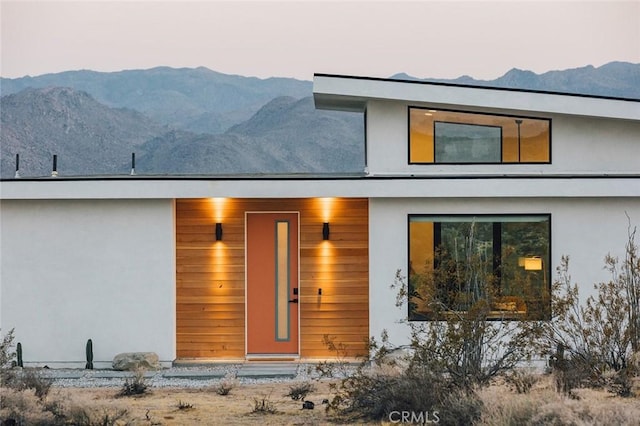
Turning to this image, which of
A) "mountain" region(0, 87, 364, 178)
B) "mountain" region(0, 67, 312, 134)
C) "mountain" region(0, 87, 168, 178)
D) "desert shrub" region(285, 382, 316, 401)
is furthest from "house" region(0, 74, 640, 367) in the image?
"mountain" region(0, 67, 312, 134)

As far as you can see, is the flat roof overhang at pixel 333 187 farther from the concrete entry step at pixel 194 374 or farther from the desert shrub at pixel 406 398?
the desert shrub at pixel 406 398

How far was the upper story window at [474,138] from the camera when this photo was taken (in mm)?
14203

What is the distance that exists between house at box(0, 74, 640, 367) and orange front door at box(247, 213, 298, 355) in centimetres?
2

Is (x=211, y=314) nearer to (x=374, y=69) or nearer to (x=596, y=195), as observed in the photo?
(x=596, y=195)

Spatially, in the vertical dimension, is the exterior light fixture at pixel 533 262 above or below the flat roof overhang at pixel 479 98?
below

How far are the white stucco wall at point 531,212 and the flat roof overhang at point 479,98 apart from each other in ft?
5.59

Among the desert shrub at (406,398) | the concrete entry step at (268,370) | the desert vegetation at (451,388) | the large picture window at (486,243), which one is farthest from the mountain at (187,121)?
the desert shrub at (406,398)

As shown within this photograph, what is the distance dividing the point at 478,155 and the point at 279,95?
64893 millimetres

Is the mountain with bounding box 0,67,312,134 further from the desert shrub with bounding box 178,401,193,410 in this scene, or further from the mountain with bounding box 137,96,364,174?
the desert shrub with bounding box 178,401,193,410

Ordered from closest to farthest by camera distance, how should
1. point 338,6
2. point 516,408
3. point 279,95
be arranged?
point 516,408 → point 338,6 → point 279,95

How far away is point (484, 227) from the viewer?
1332 cm

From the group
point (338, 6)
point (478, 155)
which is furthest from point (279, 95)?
point (478, 155)

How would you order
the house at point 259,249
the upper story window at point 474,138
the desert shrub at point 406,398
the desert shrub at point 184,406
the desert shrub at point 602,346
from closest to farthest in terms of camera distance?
the desert shrub at point 406,398, the desert shrub at point 602,346, the desert shrub at point 184,406, the house at point 259,249, the upper story window at point 474,138

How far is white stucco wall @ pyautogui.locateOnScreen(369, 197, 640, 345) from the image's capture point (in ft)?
43.4
